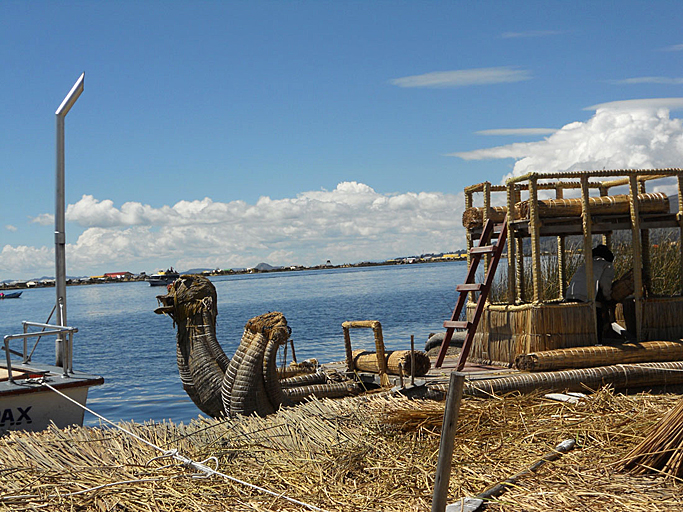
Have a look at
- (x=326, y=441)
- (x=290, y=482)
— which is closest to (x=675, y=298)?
(x=326, y=441)

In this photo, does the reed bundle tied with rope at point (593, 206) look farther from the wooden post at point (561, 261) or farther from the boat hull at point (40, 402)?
the boat hull at point (40, 402)

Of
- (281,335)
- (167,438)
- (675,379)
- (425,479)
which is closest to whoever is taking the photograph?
(425,479)

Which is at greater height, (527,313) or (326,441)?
(527,313)

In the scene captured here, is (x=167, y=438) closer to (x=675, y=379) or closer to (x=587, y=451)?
(x=587, y=451)

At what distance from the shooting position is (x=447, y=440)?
4.83 metres

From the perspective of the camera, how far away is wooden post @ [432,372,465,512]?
4.72 metres

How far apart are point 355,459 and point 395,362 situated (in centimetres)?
573

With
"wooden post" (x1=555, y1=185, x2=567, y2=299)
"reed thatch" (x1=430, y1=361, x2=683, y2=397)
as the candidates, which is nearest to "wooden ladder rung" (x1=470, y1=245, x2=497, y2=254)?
"wooden post" (x1=555, y1=185, x2=567, y2=299)

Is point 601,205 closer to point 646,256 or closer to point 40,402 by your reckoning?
point 646,256

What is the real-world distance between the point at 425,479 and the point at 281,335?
4.75 m

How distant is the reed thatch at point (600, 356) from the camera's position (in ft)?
37.7

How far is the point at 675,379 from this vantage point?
11.5 metres

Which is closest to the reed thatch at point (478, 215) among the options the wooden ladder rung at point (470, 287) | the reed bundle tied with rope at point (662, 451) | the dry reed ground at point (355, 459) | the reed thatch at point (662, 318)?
the wooden ladder rung at point (470, 287)

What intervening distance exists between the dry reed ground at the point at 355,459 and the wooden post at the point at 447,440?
0.49 m
